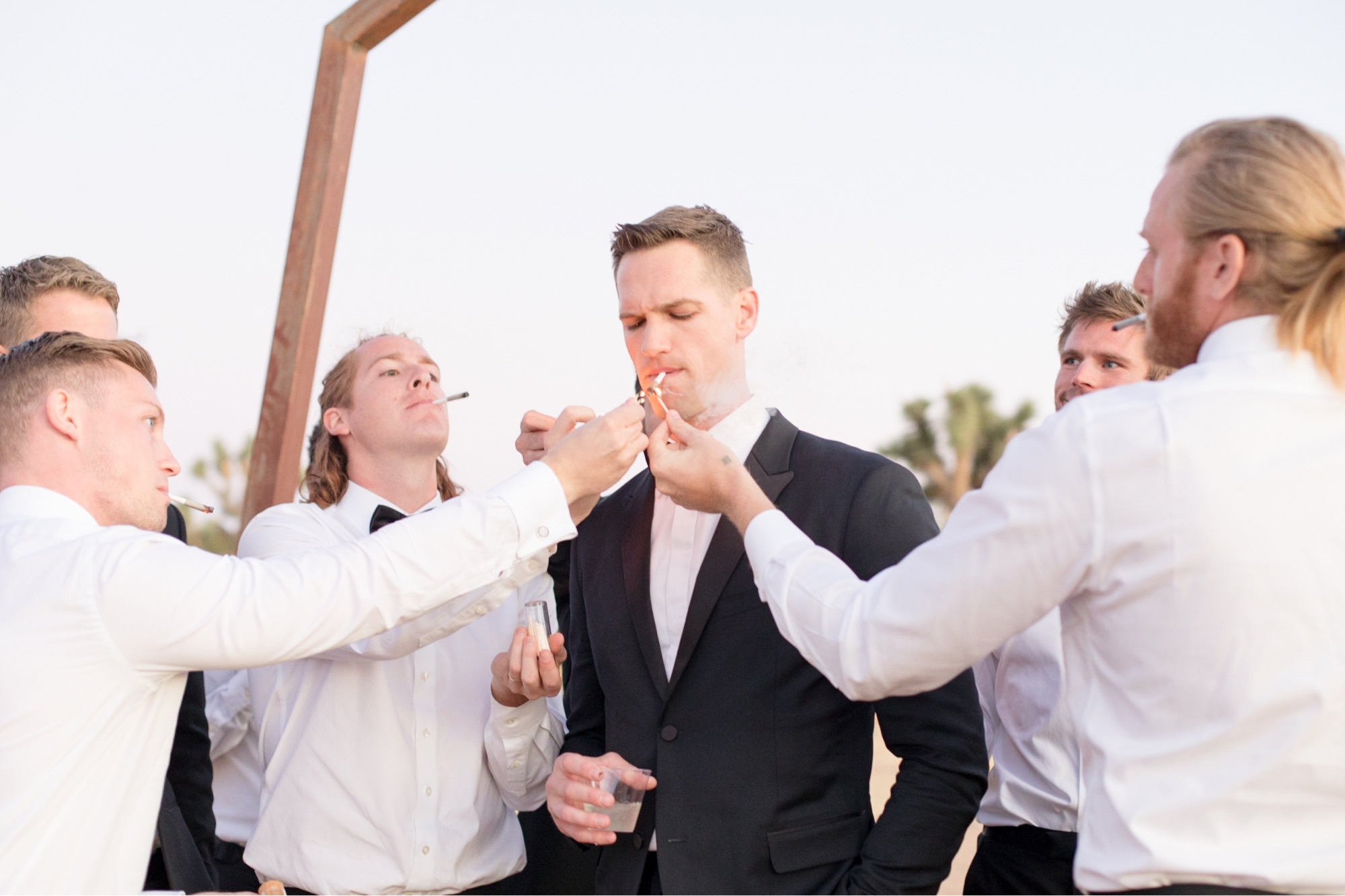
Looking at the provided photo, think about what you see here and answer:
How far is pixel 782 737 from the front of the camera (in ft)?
8.64

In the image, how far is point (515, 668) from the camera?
3.00 meters

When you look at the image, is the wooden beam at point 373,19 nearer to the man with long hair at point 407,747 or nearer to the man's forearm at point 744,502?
the man with long hair at point 407,747

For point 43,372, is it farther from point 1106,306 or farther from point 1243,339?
point 1106,306

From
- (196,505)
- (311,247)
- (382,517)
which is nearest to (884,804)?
(382,517)

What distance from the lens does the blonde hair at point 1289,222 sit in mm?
1833

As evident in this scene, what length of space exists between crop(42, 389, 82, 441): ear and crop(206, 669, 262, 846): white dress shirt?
6.38 feet

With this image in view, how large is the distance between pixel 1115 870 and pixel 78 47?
9.32 m

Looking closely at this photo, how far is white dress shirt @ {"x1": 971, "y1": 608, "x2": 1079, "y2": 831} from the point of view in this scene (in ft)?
9.63

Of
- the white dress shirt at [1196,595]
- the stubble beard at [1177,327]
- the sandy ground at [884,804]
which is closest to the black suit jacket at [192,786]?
the white dress shirt at [1196,595]

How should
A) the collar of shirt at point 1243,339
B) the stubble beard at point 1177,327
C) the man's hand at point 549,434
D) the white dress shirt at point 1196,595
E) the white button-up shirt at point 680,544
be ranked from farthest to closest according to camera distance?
the man's hand at point 549,434, the white button-up shirt at point 680,544, the stubble beard at point 1177,327, the collar of shirt at point 1243,339, the white dress shirt at point 1196,595

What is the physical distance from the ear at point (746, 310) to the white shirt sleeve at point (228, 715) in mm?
2493

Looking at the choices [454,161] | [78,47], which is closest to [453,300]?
[454,161]

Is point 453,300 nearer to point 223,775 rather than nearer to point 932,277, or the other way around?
point 223,775

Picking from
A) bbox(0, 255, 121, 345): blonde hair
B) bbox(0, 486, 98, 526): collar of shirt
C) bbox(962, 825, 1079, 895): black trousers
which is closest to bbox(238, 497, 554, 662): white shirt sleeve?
bbox(0, 486, 98, 526): collar of shirt
